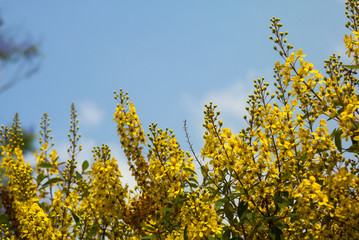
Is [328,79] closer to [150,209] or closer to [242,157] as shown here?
[242,157]

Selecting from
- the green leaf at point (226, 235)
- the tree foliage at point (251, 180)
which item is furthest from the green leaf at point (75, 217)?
→ the green leaf at point (226, 235)

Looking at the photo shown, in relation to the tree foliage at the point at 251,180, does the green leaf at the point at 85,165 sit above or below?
above

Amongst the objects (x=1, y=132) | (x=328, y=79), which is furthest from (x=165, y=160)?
(x=1, y=132)

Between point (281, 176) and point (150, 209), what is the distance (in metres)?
1.52

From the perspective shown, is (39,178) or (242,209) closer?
(242,209)

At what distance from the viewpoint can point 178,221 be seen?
3.77 m

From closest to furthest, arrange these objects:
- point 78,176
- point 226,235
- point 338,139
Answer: point 338,139, point 226,235, point 78,176

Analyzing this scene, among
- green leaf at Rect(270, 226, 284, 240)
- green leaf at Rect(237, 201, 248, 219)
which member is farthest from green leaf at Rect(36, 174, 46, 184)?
green leaf at Rect(270, 226, 284, 240)

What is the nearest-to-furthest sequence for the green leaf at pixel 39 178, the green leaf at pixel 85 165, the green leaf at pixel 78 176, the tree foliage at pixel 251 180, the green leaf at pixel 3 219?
the tree foliage at pixel 251 180
the green leaf at pixel 78 176
the green leaf at pixel 85 165
the green leaf at pixel 39 178
the green leaf at pixel 3 219

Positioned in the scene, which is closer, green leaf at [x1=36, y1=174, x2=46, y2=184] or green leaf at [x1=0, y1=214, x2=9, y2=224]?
green leaf at [x1=36, y1=174, x2=46, y2=184]

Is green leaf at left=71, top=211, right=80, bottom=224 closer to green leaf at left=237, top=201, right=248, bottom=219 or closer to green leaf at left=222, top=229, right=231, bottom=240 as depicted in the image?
green leaf at left=222, top=229, right=231, bottom=240

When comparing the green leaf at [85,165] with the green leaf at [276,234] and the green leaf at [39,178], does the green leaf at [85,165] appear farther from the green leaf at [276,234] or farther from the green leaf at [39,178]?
the green leaf at [276,234]

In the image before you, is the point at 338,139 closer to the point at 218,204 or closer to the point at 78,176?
the point at 218,204

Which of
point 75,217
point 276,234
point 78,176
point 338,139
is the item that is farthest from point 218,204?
point 78,176
